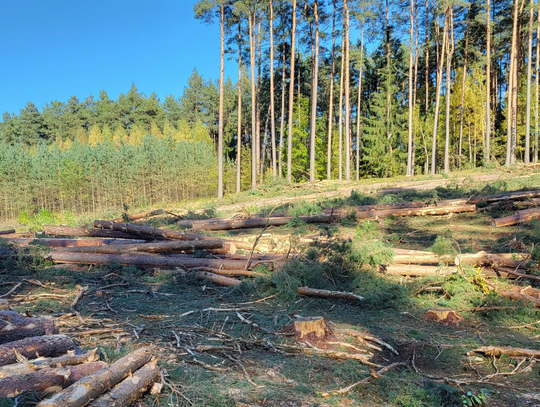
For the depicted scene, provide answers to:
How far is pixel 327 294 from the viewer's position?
6211mm

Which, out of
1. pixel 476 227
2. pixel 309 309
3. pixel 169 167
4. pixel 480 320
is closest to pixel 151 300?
pixel 309 309

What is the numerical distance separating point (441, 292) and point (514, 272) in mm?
1281

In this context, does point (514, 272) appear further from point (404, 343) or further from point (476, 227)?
point (476, 227)

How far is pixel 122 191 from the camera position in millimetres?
48812

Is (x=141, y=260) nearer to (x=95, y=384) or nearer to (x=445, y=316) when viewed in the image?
(x=95, y=384)

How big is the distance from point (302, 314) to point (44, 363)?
339 cm

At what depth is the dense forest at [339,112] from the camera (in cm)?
2709

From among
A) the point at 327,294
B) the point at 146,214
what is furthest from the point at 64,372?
the point at 146,214

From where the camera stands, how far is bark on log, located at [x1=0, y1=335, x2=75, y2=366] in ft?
10.6

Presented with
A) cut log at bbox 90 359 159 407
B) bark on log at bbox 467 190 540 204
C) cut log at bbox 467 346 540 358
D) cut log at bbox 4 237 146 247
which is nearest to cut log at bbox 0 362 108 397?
cut log at bbox 90 359 159 407

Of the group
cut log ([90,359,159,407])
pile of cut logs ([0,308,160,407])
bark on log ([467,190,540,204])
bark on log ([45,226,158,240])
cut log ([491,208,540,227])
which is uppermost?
bark on log ([467,190,540,204])

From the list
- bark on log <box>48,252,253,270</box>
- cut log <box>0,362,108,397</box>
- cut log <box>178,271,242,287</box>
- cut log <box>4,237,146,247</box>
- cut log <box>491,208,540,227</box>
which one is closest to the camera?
cut log <box>0,362,108,397</box>

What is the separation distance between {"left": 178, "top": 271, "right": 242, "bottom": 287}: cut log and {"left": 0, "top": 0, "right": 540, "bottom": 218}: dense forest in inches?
753

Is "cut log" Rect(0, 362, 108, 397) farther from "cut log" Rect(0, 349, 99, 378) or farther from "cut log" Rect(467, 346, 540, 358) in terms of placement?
"cut log" Rect(467, 346, 540, 358)
